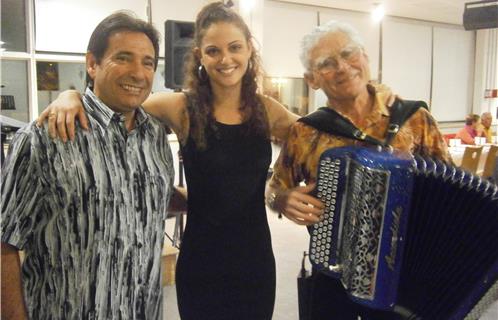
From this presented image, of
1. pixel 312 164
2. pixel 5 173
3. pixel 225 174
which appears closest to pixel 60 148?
pixel 5 173

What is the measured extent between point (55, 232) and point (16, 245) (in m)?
0.09

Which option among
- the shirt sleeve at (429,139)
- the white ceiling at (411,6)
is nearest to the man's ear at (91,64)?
the shirt sleeve at (429,139)

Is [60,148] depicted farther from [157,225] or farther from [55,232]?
[157,225]

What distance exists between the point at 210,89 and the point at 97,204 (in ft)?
2.04

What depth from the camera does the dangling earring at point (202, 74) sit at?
1620 millimetres

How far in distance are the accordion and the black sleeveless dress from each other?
1.27 ft

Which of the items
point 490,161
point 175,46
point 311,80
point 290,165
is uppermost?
point 175,46

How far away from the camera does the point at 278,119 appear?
1706mm

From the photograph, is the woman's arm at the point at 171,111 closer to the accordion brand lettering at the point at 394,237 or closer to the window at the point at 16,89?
the accordion brand lettering at the point at 394,237

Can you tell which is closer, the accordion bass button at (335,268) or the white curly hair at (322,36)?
the accordion bass button at (335,268)

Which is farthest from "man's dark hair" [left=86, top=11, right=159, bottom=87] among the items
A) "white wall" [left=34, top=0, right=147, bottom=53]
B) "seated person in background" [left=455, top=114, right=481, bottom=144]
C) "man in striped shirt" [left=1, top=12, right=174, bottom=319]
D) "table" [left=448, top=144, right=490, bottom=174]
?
"seated person in background" [left=455, top=114, right=481, bottom=144]

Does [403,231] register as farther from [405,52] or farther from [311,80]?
[405,52]

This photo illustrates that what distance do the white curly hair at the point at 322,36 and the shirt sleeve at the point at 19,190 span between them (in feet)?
3.03

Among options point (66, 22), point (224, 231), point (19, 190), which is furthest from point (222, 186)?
point (66, 22)
